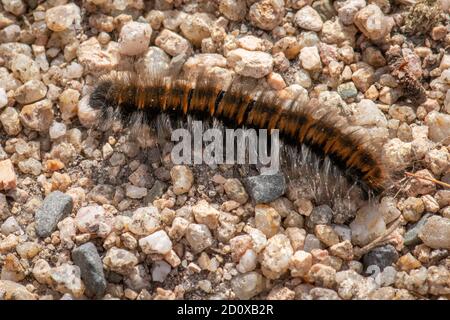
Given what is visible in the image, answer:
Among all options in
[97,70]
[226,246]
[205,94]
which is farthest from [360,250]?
[97,70]

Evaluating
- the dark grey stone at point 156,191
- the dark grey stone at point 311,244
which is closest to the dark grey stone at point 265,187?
the dark grey stone at point 311,244

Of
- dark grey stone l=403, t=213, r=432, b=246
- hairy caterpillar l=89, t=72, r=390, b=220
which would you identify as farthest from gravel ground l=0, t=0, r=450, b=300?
hairy caterpillar l=89, t=72, r=390, b=220

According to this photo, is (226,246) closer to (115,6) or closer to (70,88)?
(70,88)

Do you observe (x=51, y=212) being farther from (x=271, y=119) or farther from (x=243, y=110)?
(x=271, y=119)

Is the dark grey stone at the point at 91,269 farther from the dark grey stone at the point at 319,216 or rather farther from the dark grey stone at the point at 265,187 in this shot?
the dark grey stone at the point at 319,216

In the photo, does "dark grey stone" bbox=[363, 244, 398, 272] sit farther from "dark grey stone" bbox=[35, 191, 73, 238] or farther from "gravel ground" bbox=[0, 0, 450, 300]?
"dark grey stone" bbox=[35, 191, 73, 238]

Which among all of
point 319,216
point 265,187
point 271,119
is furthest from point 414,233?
point 271,119
